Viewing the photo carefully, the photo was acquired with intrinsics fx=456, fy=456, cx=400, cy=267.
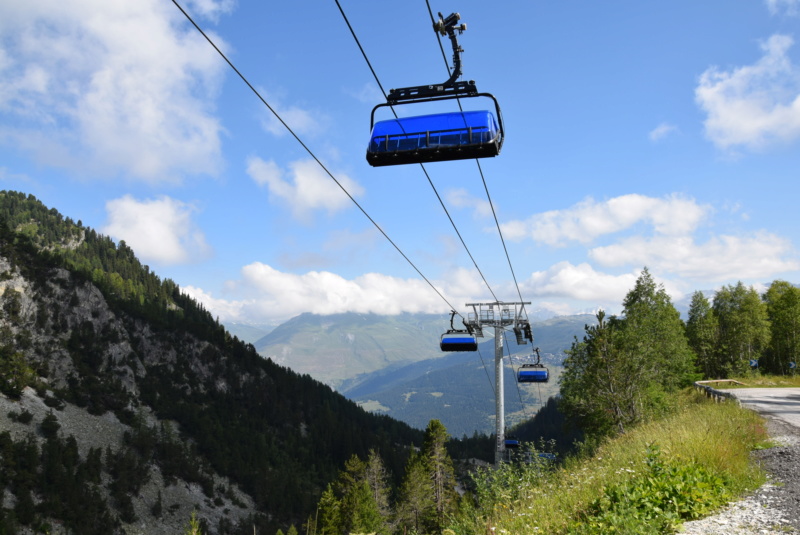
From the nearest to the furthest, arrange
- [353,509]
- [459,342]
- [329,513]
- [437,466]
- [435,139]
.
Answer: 1. [435,139]
2. [459,342]
3. [329,513]
4. [437,466]
5. [353,509]

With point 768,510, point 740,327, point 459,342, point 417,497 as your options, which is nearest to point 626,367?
point 459,342

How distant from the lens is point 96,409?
115000 mm

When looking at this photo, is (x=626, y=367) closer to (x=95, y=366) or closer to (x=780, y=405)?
(x=780, y=405)

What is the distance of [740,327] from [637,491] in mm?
68275

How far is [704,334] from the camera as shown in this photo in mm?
60688

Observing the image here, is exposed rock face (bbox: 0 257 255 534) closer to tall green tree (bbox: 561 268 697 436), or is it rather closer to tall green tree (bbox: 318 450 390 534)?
tall green tree (bbox: 318 450 390 534)

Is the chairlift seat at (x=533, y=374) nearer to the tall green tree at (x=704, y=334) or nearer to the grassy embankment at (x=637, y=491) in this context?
the grassy embankment at (x=637, y=491)

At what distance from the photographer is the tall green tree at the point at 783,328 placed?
57.1m

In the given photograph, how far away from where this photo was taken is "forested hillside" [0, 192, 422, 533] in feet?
296

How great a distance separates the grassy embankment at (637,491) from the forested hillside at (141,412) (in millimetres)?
90928

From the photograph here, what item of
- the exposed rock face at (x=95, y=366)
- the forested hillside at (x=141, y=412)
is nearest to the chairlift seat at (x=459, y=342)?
the forested hillside at (x=141, y=412)

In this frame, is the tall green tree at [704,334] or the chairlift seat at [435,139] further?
the tall green tree at [704,334]

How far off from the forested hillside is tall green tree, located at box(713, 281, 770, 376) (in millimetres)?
95989

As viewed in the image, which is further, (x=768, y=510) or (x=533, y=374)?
(x=533, y=374)
